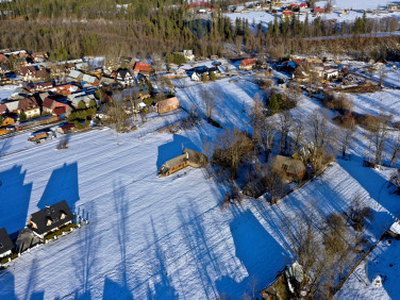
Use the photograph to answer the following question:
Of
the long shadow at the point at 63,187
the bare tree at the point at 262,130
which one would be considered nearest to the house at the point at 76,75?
the long shadow at the point at 63,187

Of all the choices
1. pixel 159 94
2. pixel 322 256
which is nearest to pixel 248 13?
pixel 159 94

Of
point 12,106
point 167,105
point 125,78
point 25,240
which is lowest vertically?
point 25,240

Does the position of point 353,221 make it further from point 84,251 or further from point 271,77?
point 271,77

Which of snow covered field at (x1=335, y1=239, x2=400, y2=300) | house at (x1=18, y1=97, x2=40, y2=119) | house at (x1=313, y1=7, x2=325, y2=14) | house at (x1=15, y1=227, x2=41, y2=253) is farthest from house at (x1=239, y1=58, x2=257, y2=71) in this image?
house at (x1=313, y1=7, x2=325, y2=14)

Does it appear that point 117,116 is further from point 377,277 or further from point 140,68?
point 377,277

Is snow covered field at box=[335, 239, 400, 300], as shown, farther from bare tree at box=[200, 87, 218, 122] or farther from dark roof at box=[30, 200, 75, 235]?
bare tree at box=[200, 87, 218, 122]

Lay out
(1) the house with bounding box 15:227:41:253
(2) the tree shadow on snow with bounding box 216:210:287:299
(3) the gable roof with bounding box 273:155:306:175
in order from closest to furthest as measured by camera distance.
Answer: (2) the tree shadow on snow with bounding box 216:210:287:299
(1) the house with bounding box 15:227:41:253
(3) the gable roof with bounding box 273:155:306:175

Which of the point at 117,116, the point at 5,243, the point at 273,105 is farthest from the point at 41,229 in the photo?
the point at 273,105
